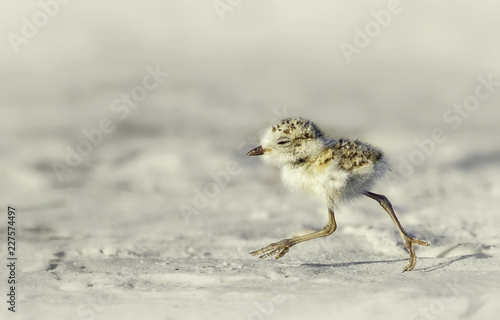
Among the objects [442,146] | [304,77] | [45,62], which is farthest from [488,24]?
[45,62]

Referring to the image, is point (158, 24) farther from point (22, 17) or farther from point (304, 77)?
point (304, 77)

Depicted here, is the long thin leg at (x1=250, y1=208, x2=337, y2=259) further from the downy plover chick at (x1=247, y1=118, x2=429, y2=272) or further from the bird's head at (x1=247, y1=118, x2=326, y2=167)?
the bird's head at (x1=247, y1=118, x2=326, y2=167)

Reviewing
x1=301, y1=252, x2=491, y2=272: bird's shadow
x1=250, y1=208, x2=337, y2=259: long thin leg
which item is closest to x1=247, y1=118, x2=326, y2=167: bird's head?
x1=250, y1=208, x2=337, y2=259: long thin leg

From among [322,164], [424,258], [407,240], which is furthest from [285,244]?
[424,258]

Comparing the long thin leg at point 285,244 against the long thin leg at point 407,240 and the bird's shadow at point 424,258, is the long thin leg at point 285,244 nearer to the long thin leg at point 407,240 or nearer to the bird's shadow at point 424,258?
the bird's shadow at point 424,258

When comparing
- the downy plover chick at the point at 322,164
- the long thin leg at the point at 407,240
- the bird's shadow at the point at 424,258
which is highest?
the downy plover chick at the point at 322,164

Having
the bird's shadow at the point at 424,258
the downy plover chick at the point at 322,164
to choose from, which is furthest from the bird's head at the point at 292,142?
the bird's shadow at the point at 424,258

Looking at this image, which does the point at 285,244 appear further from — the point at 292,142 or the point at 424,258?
the point at 424,258
